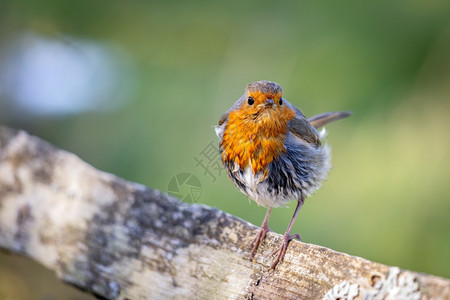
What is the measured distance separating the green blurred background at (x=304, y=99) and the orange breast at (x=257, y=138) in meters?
0.75

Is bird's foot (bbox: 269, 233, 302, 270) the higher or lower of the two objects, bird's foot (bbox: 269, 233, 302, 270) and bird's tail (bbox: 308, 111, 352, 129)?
the lower

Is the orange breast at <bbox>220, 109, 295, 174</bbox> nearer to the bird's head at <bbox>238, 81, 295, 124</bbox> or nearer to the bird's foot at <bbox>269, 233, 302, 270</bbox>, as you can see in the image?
the bird's head at <bbox>238, 81, 295, 124</bbox>

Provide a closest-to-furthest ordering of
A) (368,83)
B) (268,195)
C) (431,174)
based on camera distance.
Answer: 1. (268,195)
2. (431,174)
3. (368,83)

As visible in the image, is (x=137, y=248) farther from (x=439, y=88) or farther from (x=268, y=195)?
(x=439, y=88)

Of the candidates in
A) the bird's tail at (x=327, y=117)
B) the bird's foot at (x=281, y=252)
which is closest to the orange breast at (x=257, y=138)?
the bird's foot at (x=281, y=252)

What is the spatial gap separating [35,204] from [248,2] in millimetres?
2318

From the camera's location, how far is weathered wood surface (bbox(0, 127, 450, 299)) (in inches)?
62.7

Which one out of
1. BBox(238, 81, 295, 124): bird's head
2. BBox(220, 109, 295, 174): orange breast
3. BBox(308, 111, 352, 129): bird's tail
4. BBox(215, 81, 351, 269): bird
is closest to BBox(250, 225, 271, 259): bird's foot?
BBox(215, 81, 351, 269): bird

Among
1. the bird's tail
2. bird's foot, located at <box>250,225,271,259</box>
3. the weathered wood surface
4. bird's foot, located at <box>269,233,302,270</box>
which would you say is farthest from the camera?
the bird's tail

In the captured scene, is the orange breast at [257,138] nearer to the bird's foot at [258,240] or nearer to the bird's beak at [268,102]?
the bird's beak at [268,102]

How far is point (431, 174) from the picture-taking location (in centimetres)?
265

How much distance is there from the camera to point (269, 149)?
2307 mm

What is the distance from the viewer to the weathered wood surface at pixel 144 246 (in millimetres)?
1592

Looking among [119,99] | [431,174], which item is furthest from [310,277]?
[119,99]
